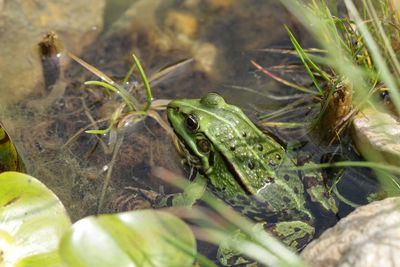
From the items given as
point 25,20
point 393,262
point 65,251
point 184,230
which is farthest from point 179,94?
point 393,262

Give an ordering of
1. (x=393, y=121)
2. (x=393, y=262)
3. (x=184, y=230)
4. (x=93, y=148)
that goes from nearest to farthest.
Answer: (x=393, y=262) → (x=184, y=230) → (x=393, y=121) → (x=93, y=148)

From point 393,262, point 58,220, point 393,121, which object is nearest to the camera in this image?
point 393,262

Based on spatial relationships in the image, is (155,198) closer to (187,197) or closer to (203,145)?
(187,197)

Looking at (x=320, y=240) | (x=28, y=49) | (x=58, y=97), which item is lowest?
(x=320, y=240)

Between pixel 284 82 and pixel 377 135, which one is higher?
pixel 284 82

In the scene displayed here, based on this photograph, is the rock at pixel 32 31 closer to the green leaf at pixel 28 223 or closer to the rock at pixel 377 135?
the green leaf at pixel 28 223

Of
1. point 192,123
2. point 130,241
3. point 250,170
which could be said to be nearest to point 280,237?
point 250,170

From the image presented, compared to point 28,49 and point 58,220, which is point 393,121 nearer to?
point 58,220
